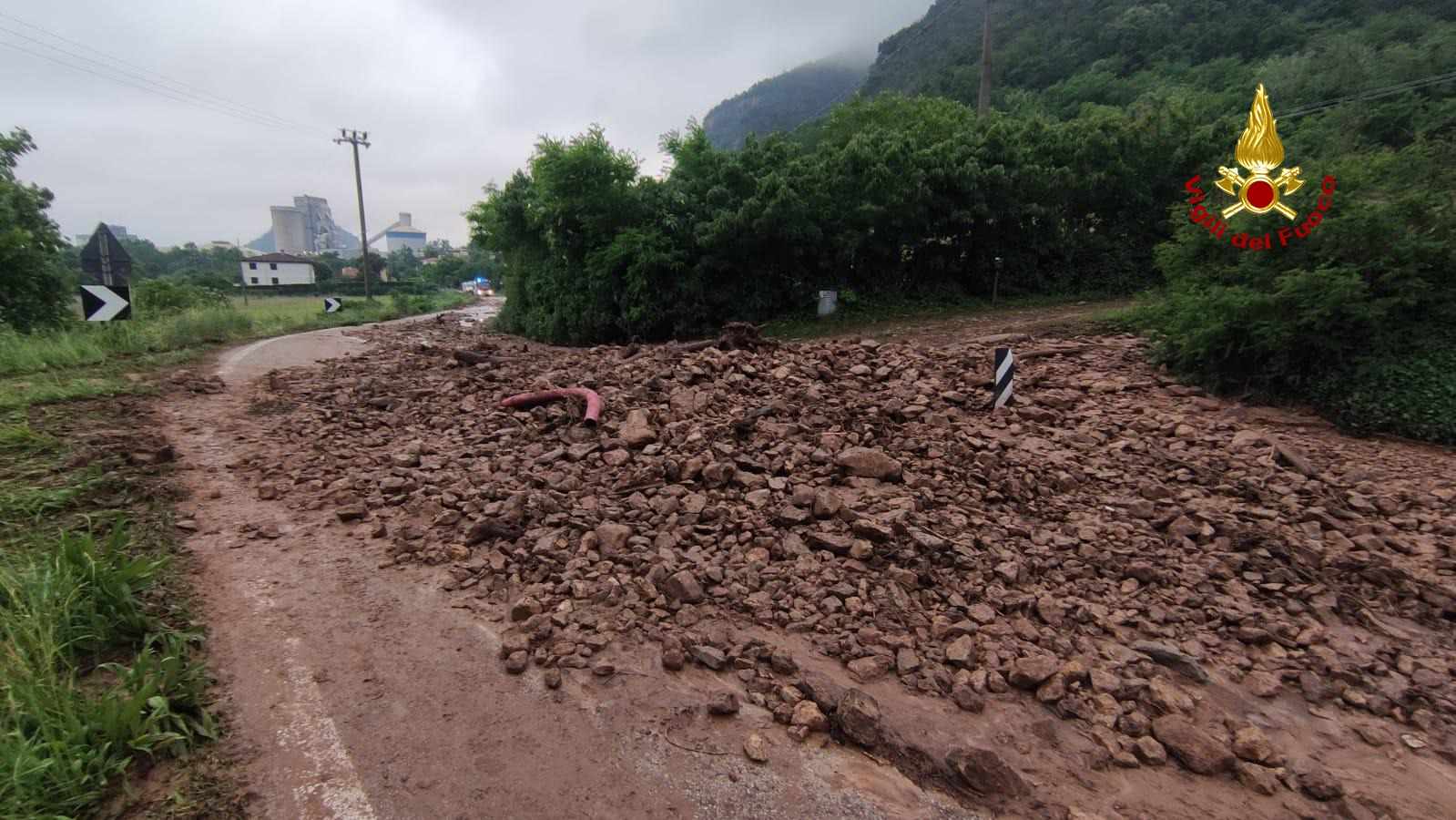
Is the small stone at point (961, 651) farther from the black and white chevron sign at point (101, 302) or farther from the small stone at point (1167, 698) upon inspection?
the black and white chevron sign at point (101, 302)

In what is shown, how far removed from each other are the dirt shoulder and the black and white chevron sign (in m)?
4.98

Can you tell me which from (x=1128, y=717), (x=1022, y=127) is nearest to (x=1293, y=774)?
(x=1128, y=717)

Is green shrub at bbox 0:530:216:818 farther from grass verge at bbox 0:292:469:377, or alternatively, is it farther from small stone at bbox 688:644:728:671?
grass verge at bbox 0:292:469:377

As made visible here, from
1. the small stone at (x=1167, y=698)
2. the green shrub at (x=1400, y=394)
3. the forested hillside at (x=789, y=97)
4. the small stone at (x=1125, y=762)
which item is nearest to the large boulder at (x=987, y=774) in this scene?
the small stone at (x=1125, y=762)

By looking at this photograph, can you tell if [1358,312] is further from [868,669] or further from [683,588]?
[683,588]

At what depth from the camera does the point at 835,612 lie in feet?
10.2

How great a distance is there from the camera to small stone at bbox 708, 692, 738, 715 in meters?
2.49

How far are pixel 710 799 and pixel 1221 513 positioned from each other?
3.75 metres

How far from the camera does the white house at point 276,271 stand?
57.9m

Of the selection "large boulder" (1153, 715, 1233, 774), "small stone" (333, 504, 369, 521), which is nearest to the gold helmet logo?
"large boulder" (1153, 715, 1233, 774)

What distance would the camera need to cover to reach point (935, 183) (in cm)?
1287

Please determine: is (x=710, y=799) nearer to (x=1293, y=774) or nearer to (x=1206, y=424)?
(x=1293, y=774)

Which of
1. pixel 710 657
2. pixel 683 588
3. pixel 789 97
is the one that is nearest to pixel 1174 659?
pixel 710 657

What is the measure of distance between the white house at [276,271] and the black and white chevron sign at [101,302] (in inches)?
2275
